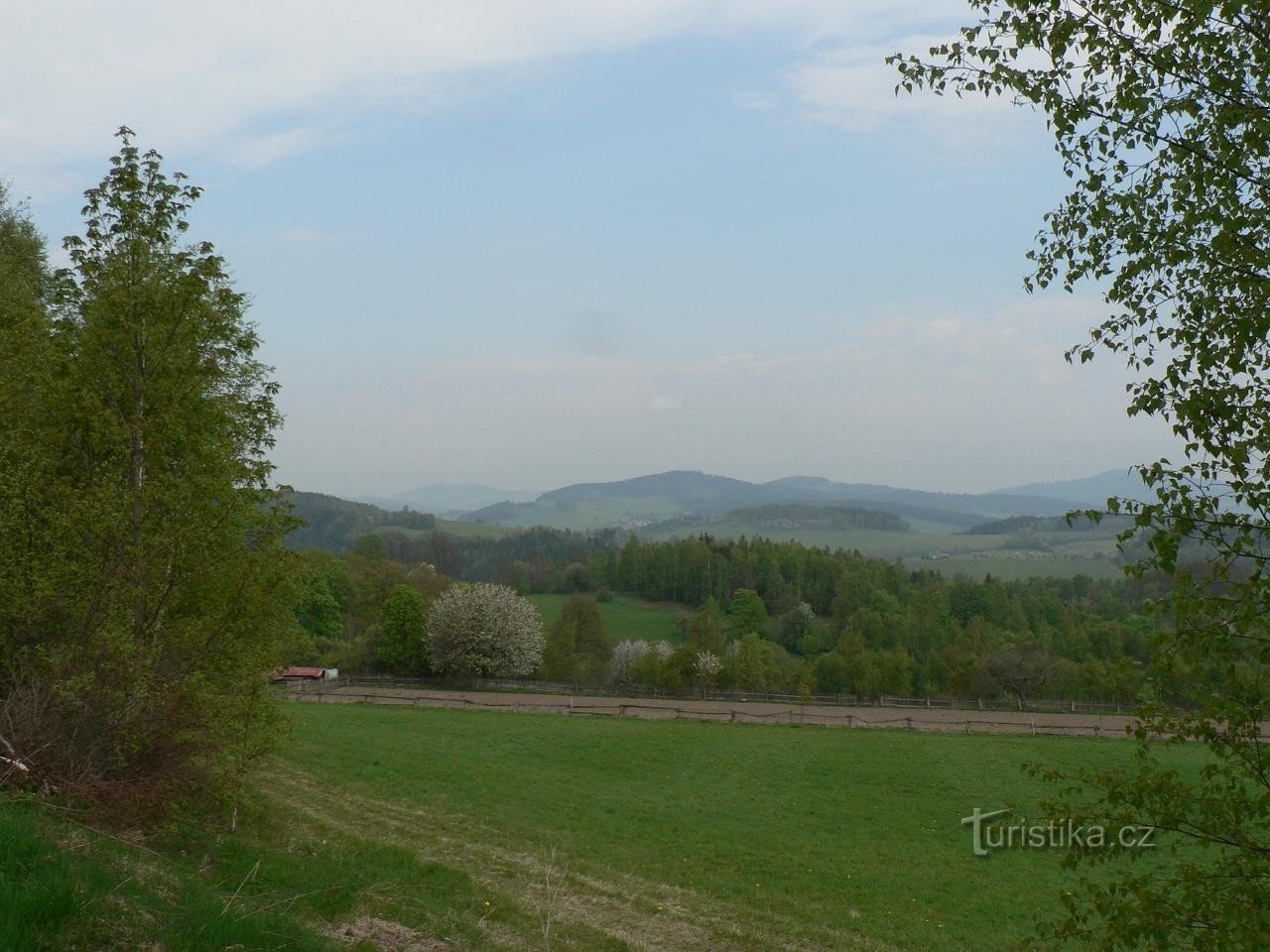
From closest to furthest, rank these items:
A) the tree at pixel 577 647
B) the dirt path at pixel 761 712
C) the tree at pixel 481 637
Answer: the dirt path at pixel 761 712 → the tree at pixel 481 637 → the tree at pixel 577 647

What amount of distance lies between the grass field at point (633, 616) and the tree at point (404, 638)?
3099 cm

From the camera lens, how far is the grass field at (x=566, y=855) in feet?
25.1

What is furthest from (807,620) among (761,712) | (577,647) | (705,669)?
(761,712)

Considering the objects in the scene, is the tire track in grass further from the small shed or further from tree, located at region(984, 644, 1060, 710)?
tree, located at region(984, 644, 1060, 710)

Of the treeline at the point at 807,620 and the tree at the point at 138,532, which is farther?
the treeline at the point at 807,620

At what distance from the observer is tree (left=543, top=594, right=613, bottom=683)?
2677 inches

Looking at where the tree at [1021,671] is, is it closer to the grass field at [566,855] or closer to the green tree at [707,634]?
the green tree at [707,634]

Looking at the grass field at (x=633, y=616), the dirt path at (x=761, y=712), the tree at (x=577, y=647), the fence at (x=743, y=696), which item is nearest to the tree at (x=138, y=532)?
the dirt path at (x=761, y=712)

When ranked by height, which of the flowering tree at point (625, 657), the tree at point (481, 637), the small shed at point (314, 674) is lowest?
the flowering tree at point (625, 657)

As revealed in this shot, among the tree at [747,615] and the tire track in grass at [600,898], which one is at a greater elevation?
the tire track in grass at [600,898]

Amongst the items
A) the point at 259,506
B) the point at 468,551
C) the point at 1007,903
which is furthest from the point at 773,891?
the point at 468,551

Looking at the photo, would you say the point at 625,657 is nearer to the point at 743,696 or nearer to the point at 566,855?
the point at 743,696

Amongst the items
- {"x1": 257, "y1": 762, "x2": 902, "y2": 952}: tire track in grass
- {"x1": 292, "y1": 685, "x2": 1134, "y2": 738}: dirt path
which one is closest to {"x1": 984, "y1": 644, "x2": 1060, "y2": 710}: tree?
{"x1": 292, "y1": 685, "x2": 1134, "y2": 738}: dirt path

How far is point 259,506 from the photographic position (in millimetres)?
15219
